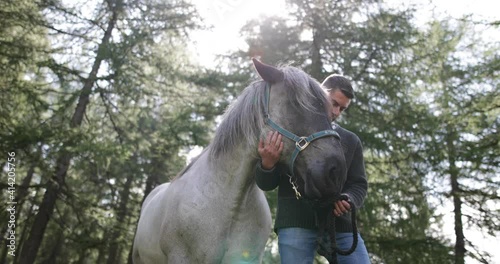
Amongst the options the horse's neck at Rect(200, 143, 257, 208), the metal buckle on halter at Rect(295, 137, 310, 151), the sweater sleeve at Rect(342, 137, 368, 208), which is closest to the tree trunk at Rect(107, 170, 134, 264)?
the horse's neck at Rect(200, 143, 257, 208)

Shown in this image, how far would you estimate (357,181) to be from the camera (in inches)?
114

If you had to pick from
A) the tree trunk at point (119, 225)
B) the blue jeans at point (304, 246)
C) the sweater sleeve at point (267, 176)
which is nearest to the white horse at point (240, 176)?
the sweater sleeve at point (267, 176)

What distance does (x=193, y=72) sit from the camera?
10789 mm

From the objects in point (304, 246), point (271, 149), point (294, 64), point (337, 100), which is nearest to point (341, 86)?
point (337, 100)

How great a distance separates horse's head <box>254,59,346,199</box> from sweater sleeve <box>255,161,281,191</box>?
6.2 inches

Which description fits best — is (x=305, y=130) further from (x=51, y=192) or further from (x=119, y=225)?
(x=51, y=192)

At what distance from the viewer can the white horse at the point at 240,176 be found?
2.57 meters

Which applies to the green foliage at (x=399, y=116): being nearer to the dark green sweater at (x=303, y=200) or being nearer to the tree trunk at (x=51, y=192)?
the tree trunk at (x=51, y=192)

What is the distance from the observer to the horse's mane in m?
2.62

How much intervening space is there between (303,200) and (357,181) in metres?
0.47

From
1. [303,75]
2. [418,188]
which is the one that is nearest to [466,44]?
[418,188]

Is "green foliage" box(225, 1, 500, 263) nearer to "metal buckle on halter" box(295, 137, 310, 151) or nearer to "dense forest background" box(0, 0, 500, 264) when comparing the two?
"dense forest background" box(0, 0, 500, 264)

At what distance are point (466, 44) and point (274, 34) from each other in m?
5.23

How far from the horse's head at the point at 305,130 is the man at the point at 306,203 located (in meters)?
0.11
